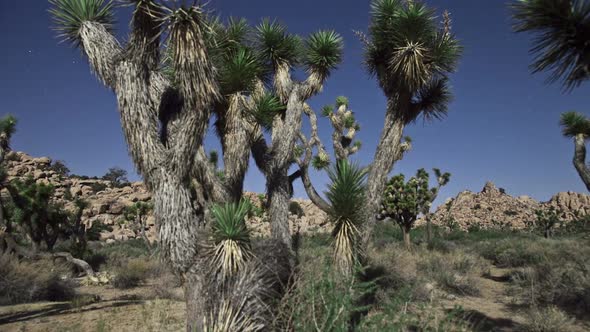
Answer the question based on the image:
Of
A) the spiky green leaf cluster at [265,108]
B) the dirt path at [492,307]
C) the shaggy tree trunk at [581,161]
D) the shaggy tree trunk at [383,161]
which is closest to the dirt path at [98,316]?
the shaggy tree trunk at [383,161]

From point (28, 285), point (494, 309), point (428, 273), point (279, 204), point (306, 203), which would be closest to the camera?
point (494, 309)

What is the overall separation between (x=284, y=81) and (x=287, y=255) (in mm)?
5872

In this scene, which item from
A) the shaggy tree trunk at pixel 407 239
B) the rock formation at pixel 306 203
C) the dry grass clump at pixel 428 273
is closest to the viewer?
the dry grass clump at pixel 428 273

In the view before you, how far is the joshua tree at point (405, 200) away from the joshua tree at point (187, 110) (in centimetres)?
1143

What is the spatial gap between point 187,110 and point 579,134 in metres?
9.82

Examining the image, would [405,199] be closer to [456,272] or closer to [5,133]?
[456,272]

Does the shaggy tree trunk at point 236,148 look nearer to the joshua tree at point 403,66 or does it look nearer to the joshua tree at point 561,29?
the joshua tree at point 403,66

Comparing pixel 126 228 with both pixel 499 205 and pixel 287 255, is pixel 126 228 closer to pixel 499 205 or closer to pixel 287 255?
pixel 287 255

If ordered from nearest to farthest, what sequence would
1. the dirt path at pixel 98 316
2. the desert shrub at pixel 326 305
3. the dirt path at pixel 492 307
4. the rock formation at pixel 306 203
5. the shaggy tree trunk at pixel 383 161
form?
the desert shrub at pixel 326 305 → the dirt path at pixel 98 316 → the shaggy tree trunk at pixel 383 161 → the dirt path at pixel 492 307 → the rock formation at pixel 306 203

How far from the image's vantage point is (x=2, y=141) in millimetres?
15836

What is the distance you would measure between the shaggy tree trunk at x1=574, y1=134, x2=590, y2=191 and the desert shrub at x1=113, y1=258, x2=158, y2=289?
1359 cm

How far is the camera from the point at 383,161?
346 inches

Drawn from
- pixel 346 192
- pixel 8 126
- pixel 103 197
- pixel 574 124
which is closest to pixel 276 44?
pixel 346 192

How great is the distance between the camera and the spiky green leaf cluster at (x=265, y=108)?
406 inches
